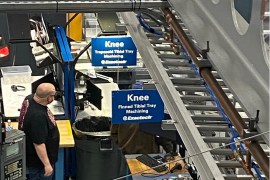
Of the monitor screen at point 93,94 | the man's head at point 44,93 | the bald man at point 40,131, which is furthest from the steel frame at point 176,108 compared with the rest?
the monitor screen at point 93,94

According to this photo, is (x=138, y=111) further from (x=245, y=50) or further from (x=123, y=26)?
(x=245, y=50)

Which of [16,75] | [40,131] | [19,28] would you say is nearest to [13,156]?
[40,131]

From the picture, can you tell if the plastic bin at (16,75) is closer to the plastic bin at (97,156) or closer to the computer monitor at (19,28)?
the plastic bin at (97,156)

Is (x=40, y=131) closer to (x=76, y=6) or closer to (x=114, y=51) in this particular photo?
(x=114, y=51)

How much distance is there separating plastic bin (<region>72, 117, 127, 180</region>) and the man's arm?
2.52 feet

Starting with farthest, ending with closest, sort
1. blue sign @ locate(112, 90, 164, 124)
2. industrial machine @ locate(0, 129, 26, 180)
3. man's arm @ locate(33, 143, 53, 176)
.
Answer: man's arm @ locate(33, 143, 53, 176) < industrial machine @ locate(0, 129, 26, 180) < blue sign @ locate(112, 90, 164, 124)

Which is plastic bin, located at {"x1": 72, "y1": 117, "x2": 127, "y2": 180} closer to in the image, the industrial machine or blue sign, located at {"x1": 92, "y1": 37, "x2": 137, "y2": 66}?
blue sign, located at {"x1": 92, "y1": 37, "x2": 137, "y2": 66}

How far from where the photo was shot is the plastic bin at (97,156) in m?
7.85

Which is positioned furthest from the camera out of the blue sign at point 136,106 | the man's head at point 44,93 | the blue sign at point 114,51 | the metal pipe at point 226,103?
the blue sign at point 114,51

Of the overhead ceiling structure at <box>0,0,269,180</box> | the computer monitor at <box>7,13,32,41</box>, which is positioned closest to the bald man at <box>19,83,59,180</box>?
the computer monitor at <box>7,13,32,41</box>

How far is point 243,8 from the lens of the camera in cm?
256

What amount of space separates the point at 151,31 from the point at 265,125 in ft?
8.44

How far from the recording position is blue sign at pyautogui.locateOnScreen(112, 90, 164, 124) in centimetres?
640

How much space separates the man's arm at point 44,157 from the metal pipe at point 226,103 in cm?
354
